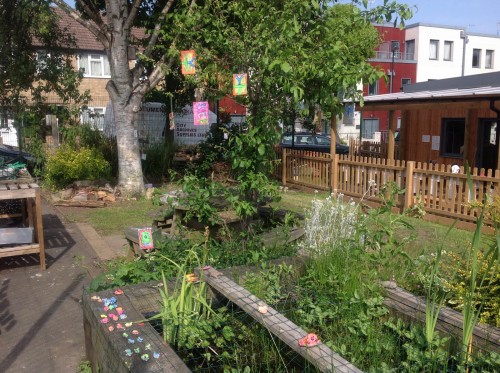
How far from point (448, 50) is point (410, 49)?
438cm

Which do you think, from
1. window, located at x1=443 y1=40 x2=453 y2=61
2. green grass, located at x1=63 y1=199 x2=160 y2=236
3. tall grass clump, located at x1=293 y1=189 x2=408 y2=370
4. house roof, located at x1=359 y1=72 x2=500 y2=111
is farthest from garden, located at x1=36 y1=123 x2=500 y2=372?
window, located at x1=443 y1=40 x2=453 y2=61

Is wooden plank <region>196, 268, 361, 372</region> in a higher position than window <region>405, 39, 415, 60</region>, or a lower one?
lower

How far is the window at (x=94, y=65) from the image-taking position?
1194 inches

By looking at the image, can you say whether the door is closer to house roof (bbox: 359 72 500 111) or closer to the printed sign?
house roof (bbox: 359 72 500 111)

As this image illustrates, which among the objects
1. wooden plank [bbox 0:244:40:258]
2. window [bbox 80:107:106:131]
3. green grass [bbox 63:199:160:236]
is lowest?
green grass [bbox 63:199:160:236]

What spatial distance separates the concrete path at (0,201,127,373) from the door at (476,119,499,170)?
10273mm

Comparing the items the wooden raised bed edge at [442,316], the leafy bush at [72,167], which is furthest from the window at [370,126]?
the wooden raised bed edge at [442,316]

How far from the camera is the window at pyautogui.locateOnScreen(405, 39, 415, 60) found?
45.2m

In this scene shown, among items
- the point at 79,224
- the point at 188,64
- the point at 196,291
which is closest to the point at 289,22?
the point at 188,64

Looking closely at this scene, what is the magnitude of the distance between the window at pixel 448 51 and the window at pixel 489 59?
14.8 feet

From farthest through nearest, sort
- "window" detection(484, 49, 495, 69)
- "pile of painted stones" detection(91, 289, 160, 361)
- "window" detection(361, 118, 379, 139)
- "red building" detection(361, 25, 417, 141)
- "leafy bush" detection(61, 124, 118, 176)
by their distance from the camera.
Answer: "window" detection(484, 49, 495, 69) → "window" detection(361, 118, 379, 139) → "red building" detection(361, 25, 417, 141) → "leafy bush" detection(61, 124, 118, 176) → "pile of painted stones" detection(91, 289, 160, 361)

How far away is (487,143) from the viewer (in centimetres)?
1327

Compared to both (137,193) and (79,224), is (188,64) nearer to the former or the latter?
(79,224)

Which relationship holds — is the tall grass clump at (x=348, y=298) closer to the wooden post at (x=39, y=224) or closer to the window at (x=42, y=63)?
the wooden post at (x=39, y=224)
